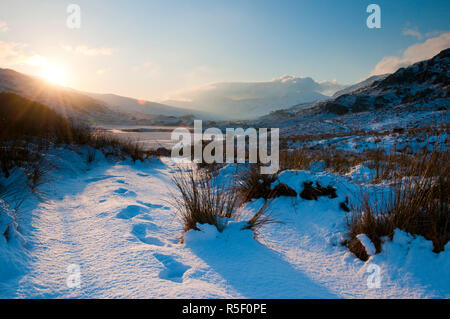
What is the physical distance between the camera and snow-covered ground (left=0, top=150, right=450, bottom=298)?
4.30 feet

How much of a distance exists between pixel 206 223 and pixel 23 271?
1273 mm

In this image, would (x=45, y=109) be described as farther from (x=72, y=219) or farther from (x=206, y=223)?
(x=206, y=223)

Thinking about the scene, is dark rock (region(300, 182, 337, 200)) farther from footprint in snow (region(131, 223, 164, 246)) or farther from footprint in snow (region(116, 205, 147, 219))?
footprint in snow (region(116, 205, 147, 219))

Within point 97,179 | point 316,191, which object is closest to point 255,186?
point 316,191

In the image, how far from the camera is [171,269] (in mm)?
1542

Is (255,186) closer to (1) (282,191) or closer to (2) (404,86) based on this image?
(1) (282,191)

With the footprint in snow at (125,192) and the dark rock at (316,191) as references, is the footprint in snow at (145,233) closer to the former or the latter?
the footprint in snow at (125,192)

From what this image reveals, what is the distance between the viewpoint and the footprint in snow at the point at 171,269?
145 centimetres

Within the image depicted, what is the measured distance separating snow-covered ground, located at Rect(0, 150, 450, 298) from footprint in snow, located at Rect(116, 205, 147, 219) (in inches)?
0.5

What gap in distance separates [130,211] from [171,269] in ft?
4.51

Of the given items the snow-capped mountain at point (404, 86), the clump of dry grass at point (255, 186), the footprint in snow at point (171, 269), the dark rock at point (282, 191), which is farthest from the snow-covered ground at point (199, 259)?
the snow-capped mountain at point (404, 86)

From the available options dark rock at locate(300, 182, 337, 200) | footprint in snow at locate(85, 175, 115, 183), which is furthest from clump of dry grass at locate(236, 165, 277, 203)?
footprint in snow at locate(85, 175, 115, 183)

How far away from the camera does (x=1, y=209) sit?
175 centimetres
